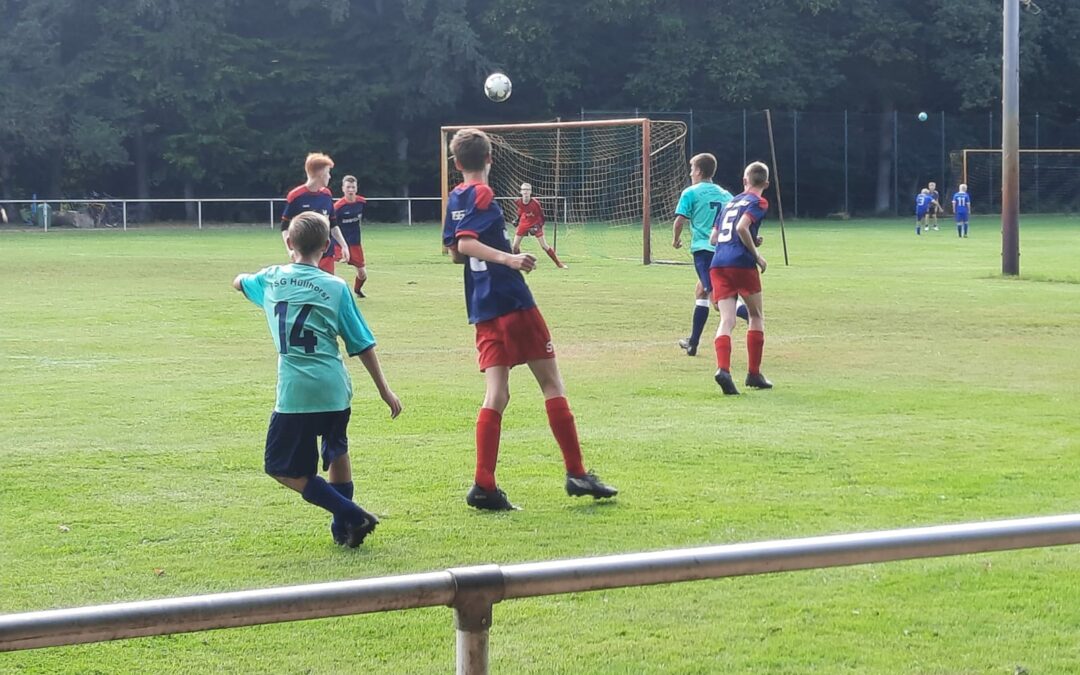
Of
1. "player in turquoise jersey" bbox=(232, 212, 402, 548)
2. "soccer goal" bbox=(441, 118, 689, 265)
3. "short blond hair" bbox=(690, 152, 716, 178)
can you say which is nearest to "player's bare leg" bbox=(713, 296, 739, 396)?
"short blond hair" bbox=(690, 152, 716, 178)

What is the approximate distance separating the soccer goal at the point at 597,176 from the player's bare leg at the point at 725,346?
24353mm

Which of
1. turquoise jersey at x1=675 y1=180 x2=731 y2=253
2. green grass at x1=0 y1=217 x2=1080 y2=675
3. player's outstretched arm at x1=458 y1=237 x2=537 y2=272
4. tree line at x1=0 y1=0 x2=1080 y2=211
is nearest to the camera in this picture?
green grass at x1=0 y1=217 x2=1080 y2=675

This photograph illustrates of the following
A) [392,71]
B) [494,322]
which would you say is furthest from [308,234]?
[392,71]

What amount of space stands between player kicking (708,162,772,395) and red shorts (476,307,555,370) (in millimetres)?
3969

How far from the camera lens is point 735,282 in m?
11.1

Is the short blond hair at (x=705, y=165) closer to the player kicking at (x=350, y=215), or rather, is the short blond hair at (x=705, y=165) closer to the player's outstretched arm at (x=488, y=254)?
the player's outstretched arm at (x=488, y=254)

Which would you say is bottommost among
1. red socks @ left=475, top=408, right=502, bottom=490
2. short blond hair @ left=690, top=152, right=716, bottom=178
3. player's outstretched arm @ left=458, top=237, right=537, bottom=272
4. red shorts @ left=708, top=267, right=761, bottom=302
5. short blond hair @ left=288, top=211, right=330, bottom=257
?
red socks @ left=475, top=408, right=502, bottom=490

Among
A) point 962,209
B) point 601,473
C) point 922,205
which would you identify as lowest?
point 601,473

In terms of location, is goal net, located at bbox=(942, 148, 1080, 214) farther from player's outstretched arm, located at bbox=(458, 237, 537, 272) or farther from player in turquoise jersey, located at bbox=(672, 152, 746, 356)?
player's outstretched arm, located at bbox=(458, 237, 537, 272)

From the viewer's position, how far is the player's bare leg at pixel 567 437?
23.2 feet

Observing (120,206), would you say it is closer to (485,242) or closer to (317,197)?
(317,197)

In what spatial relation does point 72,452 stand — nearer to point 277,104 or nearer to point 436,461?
point 436,461

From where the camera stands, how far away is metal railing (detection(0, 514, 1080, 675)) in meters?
2.23

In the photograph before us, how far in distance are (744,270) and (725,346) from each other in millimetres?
621
